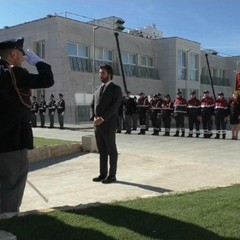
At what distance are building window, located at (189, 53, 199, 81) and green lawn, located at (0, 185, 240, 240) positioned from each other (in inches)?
1544

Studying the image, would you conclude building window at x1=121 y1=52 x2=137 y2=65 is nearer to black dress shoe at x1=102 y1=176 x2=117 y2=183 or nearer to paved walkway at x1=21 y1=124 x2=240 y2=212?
paved walkway at x1=21 y1=124 x2=240 y2=212

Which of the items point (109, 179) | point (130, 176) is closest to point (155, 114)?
point (130, 176)

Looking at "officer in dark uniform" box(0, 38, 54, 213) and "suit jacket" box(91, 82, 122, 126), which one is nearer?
"officer in dark uniform" box(0, 38, 54, 213)

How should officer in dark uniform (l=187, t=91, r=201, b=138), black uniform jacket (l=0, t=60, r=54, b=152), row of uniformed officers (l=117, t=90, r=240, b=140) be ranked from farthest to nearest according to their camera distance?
officer in dark uniform (l=187, t=91, r=201, b=138), row of uniformed officers (l=117, t=90, r=240, b=140), black uniform jacket (l=0, t=60, r=54, b=152)

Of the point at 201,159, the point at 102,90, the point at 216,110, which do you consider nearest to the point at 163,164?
the point at 201,159

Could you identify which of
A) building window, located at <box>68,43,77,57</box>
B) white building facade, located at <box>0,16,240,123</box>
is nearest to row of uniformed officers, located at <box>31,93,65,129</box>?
white building facade, located at <box>0,16,240,123</box>

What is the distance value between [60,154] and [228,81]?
45.2m

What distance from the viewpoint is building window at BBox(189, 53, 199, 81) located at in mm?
44188

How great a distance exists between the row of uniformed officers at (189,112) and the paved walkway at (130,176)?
5.77 meters

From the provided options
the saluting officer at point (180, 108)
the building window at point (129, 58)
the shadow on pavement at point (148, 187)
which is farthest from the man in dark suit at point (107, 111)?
the building window at point (129, 58)

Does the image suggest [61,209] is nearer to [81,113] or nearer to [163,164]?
[163,164]

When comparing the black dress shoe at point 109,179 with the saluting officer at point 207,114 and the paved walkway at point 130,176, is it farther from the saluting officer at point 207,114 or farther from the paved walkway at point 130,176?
the saluting officer at point 207,114

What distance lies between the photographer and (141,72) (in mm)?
39875

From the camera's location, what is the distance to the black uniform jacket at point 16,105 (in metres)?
4.47
